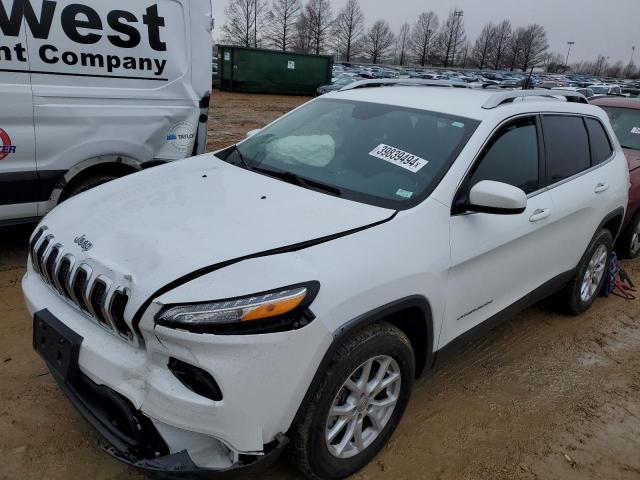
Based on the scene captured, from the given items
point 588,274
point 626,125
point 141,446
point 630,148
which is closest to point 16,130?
point 141,446

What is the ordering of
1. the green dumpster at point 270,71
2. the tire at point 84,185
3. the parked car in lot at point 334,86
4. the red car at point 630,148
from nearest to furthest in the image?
the tire at point 84,185 → the red car at point 630,148 → the parked car in lot at point 334,86 → the green dumpster at point 270,71

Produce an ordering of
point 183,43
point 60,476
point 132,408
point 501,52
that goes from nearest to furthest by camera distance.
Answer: point 132,408, point 60,476, point 183,43, point 501,52

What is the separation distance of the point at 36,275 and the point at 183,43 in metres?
3.01

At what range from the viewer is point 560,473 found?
2703 mm

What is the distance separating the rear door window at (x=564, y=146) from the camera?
3461 mm

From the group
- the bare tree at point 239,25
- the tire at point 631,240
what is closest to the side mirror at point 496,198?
the tire at point 631,240

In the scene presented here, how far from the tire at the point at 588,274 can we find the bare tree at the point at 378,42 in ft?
292

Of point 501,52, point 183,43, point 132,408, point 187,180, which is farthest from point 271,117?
point 501,52

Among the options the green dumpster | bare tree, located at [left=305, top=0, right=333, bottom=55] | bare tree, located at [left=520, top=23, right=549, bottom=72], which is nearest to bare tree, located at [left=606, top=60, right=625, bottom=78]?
bare tree, located at [left=520, top=23, right=549, bottom=72]

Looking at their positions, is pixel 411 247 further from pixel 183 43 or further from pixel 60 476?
pixel 183 43

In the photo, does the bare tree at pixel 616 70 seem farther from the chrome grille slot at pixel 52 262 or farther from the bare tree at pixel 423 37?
the chrome grille slot at pixel 52 262

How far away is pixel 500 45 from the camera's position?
309ft

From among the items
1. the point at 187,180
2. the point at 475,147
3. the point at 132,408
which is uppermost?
the point at 475,147

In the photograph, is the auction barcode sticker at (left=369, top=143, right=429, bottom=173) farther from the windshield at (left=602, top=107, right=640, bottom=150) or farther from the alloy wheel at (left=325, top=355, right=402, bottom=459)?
the windshield at (left=602, top=107, right=640, bottom=150)
